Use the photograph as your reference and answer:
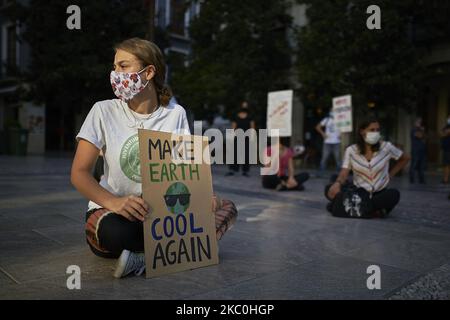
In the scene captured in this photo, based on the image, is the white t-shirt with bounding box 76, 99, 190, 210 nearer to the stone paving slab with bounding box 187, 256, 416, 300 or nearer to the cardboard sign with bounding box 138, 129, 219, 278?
the cardboard sign with bounding box 138, 129, 219, 278

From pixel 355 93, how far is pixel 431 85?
4.49 meters

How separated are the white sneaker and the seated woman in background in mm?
5789

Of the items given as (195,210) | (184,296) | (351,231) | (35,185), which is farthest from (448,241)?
(35,185)

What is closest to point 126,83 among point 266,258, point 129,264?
point 129,264

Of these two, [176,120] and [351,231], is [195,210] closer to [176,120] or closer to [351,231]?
[176,120]

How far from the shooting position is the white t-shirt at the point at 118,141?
2.81 metres

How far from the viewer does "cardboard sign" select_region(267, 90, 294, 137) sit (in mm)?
11062

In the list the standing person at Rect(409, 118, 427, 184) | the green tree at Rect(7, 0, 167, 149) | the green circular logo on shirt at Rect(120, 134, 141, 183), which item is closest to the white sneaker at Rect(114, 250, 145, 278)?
the green circular logo on shirt at Rect(120, 134, 141, 183)

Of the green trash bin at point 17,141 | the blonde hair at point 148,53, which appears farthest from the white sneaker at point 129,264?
the green trash bin at point 17,141

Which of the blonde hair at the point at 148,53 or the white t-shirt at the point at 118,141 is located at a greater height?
the blonde hair at the point at 148,53

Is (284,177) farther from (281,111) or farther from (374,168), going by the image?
(281,111)

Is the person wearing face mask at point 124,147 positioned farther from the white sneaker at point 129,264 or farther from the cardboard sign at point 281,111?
the cardboard sign at point 281,111
